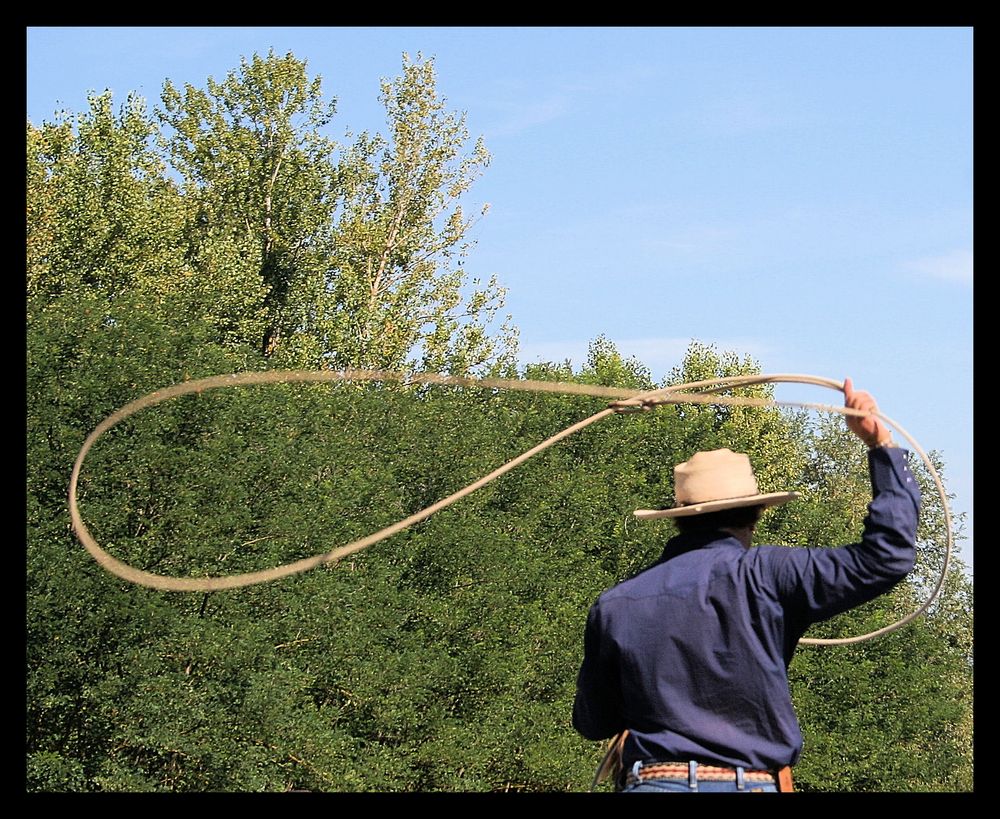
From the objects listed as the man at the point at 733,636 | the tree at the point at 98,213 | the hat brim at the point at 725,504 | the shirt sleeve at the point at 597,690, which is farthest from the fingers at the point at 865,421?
the tree at the point at 98,213

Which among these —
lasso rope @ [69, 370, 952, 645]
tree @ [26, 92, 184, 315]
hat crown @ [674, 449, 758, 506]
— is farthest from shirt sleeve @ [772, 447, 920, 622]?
tree @ [26, 92, 184, 315]

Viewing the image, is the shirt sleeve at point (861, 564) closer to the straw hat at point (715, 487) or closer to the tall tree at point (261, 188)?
the straw hat at point (715, 487)

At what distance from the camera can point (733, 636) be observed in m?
3.32

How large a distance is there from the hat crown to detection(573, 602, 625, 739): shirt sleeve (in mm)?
378

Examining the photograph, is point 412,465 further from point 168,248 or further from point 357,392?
point 168,248

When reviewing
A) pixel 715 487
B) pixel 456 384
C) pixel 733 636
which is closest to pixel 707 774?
pixel 733 636

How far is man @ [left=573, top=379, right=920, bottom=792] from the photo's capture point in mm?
3250

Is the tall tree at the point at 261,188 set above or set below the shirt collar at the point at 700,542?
above

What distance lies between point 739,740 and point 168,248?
28.4 m

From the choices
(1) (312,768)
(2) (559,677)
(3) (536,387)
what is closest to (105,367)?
(1) (312,768)

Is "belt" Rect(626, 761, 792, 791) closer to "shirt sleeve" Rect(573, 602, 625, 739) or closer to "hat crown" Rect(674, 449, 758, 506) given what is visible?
"shirt sleeve" Rect(573, 602, 625, 739)

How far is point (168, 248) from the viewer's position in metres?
30.4

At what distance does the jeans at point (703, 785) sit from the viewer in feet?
10.7
